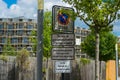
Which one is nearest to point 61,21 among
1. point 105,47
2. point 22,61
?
point 22,61

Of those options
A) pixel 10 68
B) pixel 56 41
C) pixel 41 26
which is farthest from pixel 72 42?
pixel 10 68

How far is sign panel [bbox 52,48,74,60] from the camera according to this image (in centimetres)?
1091

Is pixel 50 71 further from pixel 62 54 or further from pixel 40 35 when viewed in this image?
pixel 40 35

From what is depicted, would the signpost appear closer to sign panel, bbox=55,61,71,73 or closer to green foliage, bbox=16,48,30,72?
sign panel, bbox=55,61,71,73

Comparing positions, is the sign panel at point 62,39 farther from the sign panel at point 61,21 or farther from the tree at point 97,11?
the tree at point 97,11

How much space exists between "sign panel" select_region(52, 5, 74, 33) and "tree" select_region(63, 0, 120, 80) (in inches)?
134

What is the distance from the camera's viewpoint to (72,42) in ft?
36.7

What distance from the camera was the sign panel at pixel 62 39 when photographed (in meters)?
11.0

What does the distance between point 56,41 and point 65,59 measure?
0.51 meters

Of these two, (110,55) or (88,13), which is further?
(110,55)

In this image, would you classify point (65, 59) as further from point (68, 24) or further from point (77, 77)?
point (77, 77)

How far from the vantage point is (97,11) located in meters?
14.5

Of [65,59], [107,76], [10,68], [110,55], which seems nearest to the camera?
[65,59]

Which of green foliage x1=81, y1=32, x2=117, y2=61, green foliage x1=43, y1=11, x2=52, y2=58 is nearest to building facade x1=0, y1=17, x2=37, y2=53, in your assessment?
green foliage x1=81, y1=32, x2=117, y2=61
